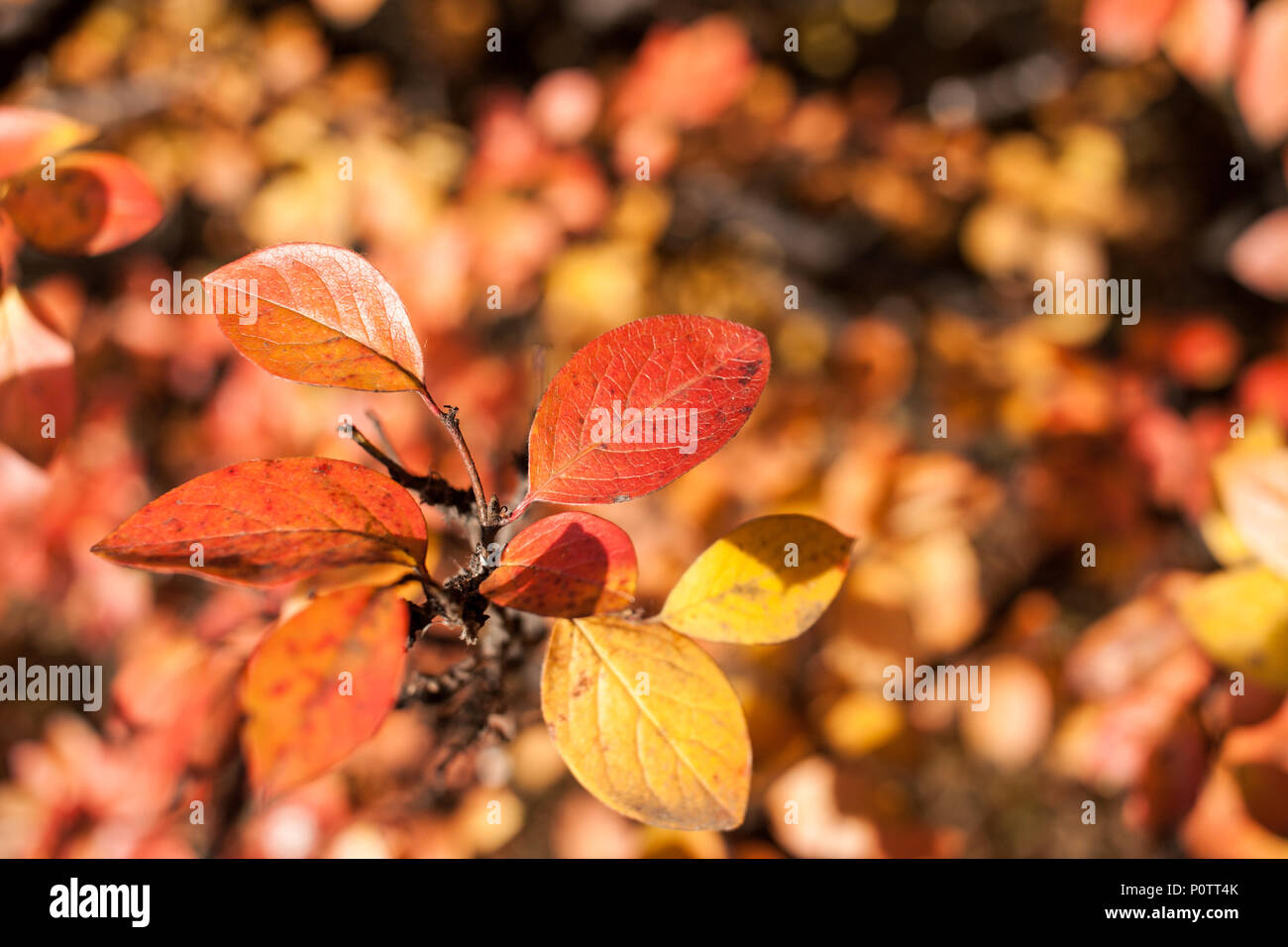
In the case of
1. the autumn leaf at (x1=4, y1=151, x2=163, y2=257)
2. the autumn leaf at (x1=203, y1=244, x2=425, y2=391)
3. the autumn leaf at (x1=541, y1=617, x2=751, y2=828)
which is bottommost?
the autumn leaf at (x1=541, y1=617, x2=751, y2=828)

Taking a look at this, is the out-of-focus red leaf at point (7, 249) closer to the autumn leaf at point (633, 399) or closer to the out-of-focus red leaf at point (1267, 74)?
the autumn leaf at point (633, 399)

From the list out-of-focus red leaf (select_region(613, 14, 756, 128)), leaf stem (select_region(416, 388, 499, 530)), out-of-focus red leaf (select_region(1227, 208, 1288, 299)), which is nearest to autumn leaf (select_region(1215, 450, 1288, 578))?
out-of-focus red leaf (select_region(1227, 208, 1288, 299))

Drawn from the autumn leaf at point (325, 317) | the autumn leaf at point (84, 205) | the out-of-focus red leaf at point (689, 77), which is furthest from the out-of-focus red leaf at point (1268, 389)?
the autumn leaf at point (84, 205)

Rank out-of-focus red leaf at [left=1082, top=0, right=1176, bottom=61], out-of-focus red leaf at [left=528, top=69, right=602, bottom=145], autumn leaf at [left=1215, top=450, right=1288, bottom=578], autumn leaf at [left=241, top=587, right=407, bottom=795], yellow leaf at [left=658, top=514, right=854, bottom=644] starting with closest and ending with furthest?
autumn leaf at [left=241, top=587, right=407, bottom=795], yellow leaf at [left=658, top=514, right=854, bottom=644], autumn leaf at [left=1215, top=450, right=1288, bottom=578], out-of-focus red leaf at [left=1082, top=0, right=1176, bottom=61], out-of-focus red leaf at [left=528, top=69, right=602, bottom=145]

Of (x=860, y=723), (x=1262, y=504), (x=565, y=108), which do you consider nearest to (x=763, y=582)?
(x=1262, y=504)

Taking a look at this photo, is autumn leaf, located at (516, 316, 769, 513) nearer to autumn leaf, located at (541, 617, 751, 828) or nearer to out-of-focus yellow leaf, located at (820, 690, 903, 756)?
autumn leaf, located at (541, 617, 751, 828)

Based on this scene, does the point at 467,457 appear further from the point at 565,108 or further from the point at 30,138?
the point at 565,108
